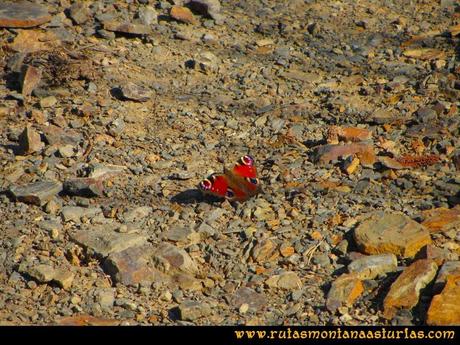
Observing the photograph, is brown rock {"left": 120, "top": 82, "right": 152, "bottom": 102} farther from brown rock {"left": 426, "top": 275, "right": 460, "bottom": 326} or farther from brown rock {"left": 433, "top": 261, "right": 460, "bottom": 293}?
brown rock {"left": 426, "top": 275, "right": 460, "bottom": 326}

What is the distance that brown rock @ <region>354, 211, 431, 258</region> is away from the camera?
14.0ft

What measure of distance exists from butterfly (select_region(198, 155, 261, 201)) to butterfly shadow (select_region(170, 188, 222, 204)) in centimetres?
12

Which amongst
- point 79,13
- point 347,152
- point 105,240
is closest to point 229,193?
point 105,240

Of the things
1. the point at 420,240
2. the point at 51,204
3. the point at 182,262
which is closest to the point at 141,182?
the point at 51,204

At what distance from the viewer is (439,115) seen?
5582mm

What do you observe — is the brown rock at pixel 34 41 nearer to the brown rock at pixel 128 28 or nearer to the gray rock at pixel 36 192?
the brown rock at pixel 128 28

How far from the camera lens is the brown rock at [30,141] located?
538 centimetres

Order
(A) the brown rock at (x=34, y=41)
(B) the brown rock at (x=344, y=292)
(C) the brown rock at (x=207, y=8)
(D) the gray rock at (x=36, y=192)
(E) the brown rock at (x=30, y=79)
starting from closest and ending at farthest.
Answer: (B) the brown rock at (x=344, y=292), (D) the gray rock at (x=36, y=192), (E) the brown rock at (x=30, y=79), (A) the brown rock at (x=34, y=41), (C) the brown rock at (x=207, y=8)

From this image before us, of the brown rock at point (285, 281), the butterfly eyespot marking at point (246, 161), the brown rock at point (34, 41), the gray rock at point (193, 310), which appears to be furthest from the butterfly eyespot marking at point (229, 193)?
the brown rock at point (34, 41)

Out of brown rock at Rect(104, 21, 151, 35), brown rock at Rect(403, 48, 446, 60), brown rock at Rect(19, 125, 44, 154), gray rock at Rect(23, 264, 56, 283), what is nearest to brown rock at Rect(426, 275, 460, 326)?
gray rock at Rect(23, 264, 56, 283)

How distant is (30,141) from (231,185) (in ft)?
4.78

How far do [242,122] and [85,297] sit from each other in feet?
6.81

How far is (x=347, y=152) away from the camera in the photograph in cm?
→ 523

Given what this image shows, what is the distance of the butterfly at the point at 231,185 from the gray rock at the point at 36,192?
89cm
